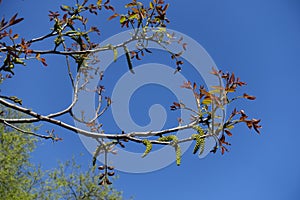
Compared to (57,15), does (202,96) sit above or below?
below

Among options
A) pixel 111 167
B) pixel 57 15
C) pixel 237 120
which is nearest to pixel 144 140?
pixel 111 167

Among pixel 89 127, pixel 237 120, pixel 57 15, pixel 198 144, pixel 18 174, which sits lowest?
pixel 198 144

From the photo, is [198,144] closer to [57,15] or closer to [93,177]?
[57,15]

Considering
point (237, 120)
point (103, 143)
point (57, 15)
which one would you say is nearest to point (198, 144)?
point (237, 120)

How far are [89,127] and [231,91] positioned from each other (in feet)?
4.21

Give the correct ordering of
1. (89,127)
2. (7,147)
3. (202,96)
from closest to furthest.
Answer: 1. (202,96)
2. (89,127)
3. (7,147)

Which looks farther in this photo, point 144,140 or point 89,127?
point 89,127

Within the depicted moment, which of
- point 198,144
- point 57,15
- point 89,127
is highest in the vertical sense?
point 57,15

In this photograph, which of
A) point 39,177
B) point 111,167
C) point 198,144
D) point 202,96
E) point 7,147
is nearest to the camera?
point 198,144

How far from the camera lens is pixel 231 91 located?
180 cm

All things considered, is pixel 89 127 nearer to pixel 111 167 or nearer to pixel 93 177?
pixel 111 167

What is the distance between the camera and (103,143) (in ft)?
6.47

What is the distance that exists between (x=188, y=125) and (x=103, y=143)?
587 mm

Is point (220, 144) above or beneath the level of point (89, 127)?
beneath
